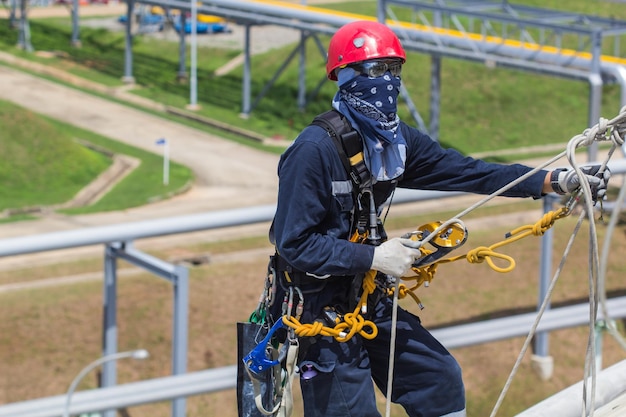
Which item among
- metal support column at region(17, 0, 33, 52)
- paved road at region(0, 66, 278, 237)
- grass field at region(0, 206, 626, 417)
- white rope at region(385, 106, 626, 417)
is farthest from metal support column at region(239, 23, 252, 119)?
white rope at region(385, 106, 626, 417)

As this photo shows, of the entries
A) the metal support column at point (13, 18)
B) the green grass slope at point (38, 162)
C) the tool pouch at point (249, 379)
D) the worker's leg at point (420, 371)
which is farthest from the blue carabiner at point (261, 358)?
the metal support column at point (13, 18)

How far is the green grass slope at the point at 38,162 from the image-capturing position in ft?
76.9

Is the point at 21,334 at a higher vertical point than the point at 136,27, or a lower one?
higher

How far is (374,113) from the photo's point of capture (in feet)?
13.1

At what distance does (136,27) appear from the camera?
147 ft

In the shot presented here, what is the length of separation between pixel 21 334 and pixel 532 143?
21552 mm

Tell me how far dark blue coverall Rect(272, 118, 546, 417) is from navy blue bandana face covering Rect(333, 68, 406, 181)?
0.15 m

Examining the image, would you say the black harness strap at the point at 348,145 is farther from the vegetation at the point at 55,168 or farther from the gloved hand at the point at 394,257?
the vegetation at the point at 55,168

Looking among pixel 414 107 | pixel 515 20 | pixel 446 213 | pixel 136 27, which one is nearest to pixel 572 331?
pixel 446 213

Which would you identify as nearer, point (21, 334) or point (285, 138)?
point (21, 334)

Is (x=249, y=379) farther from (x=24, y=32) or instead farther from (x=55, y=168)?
(x=24, y=32)

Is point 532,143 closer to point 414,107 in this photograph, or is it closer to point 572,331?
point 414,107

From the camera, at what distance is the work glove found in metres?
4.04

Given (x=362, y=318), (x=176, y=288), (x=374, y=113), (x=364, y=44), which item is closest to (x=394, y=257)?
(x=362, y=318)
